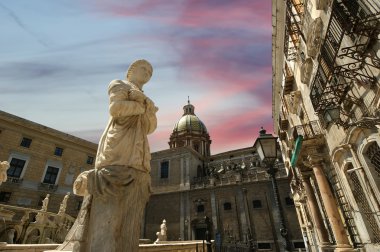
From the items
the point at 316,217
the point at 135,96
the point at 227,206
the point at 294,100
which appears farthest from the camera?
the point at 227,206

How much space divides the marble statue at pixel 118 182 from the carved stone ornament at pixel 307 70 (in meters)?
10.0

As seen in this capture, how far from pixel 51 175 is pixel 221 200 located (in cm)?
2084

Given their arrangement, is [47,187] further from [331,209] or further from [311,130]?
[331,209]

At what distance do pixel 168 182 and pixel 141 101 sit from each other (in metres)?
32.5

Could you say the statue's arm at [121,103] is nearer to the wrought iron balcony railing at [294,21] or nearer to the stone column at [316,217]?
the wrought iron balcony railing at [294,21]

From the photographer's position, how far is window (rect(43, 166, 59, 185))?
23.6m

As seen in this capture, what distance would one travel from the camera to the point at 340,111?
795cm

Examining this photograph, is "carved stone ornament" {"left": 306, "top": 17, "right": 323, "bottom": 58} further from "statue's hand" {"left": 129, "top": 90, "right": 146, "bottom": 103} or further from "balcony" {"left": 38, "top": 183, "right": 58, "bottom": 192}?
"balcony" {"left": 38, "top": 183, "right": 58, "bottom": 192}

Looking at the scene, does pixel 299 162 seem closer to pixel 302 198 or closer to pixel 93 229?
pixel 302 198

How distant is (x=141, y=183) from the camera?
258cm

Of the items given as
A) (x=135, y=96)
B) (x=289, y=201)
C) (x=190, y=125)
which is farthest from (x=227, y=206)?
(x=135, y=96)

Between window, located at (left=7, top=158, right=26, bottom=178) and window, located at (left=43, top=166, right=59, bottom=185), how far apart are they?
2.42 m

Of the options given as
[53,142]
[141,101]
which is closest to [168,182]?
[53,142]

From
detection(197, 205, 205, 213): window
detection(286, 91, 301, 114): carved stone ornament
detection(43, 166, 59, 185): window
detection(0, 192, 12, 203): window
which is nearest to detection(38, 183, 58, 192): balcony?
detection(43, 166, 59, 185): window
